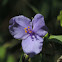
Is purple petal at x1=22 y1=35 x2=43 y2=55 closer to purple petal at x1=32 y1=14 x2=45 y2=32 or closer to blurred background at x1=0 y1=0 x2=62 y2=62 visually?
purple petal at x1=32 y1=14 x2=45 y2=32

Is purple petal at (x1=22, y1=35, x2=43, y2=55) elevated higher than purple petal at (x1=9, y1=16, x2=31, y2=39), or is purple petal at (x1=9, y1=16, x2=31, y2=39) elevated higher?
purple petal at (x1=9, y1=16, x2=31, y2=39)

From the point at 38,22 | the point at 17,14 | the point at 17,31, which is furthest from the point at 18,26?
the point at 17,14

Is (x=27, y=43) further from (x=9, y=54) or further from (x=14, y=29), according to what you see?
(x=9, y=54)

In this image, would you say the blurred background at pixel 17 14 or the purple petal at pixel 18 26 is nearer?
the purple petal at pixel 18 26

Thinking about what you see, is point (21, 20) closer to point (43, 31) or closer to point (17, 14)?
point (43, 31)

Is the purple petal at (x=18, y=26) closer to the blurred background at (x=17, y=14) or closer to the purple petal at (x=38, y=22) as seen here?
the purple petal at (x=38, y=22)

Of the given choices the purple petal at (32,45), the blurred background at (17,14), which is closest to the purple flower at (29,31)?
the purple petal at (32,45)

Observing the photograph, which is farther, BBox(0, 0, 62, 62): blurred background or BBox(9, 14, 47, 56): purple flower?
BBox(0, 0, 62, 62): blurred background

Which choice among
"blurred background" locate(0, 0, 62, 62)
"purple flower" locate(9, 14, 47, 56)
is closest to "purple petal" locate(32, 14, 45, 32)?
"purple flower" locate(9, 14, 47, 56)
